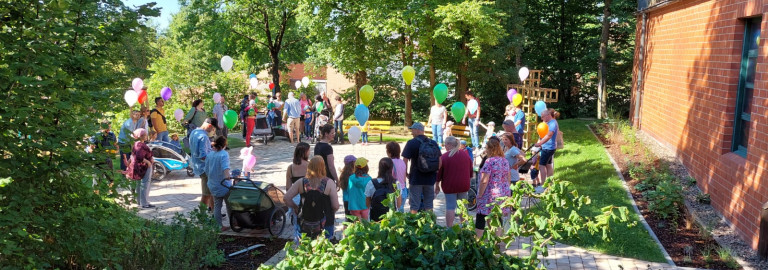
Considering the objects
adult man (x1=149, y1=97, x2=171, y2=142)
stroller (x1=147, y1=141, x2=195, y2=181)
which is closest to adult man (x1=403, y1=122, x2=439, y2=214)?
stroller (x1=147, y1=141, x2=195, y2=181)

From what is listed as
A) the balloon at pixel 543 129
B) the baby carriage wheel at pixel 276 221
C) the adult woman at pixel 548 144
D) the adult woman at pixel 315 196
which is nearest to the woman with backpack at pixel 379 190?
the adult woman at pixel 315 196

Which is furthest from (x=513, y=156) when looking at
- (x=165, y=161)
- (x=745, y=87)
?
(x=165, y=161)

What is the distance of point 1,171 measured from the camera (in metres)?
4.55

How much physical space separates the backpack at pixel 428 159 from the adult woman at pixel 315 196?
164cm

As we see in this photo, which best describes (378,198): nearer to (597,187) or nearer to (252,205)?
(252,205)

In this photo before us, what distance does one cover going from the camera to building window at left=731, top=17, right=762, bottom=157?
29.8 ft

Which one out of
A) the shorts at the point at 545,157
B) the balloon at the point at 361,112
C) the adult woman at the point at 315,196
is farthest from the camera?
Result: the balloon at the point at 361,112

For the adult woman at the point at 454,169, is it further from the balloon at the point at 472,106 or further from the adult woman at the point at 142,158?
the balloon at the point at 472,106

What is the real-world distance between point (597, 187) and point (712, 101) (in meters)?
2.49

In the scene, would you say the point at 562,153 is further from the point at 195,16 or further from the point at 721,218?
the point at 195,16

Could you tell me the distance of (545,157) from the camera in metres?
11.3

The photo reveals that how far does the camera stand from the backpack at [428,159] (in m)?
8.07

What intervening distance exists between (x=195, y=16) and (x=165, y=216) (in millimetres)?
18953

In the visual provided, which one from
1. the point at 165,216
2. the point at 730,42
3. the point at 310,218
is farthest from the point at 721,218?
the point at 165,216
